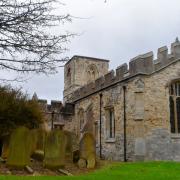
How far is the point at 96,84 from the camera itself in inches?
883

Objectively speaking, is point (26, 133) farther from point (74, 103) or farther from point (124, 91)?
point (74, 103)

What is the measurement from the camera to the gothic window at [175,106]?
18.0 meters

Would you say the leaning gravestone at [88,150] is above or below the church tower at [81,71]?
below

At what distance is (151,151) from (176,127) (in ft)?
6.23

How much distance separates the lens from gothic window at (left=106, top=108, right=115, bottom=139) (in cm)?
2041

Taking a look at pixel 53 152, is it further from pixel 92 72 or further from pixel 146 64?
pixel 92 72

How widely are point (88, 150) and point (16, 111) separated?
400cm

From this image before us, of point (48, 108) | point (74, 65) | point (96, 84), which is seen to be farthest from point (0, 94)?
point (74, 65)

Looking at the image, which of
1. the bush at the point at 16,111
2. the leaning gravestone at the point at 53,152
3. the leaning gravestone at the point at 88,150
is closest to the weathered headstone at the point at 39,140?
the bush at the point at 16,111

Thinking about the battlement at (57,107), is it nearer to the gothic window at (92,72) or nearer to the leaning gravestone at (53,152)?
the gothic window at (92,72)

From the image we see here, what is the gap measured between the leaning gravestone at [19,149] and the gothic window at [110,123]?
9698 millimetres

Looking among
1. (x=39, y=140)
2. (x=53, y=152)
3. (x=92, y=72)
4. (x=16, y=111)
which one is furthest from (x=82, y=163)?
(x=92, y=72)

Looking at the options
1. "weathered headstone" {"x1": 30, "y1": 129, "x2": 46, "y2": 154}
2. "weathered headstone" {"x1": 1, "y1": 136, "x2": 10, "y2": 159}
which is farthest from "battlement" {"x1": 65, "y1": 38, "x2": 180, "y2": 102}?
"weathered headstone" {"x1": 1, "y1": 136, "x2": 10, "y2": 159}

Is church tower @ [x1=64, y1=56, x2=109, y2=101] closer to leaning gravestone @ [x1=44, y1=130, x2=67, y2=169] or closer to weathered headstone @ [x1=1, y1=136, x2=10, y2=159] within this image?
weathered headstone @ [x1=1, y1=136, x2=10, y2=159]
